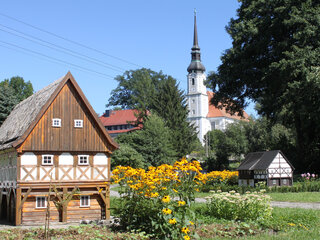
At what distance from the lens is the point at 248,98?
45.5 meters

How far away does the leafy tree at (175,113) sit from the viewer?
62.4m

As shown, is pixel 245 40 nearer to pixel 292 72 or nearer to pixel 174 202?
pixel 292 72

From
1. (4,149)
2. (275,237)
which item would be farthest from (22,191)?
(275,237)

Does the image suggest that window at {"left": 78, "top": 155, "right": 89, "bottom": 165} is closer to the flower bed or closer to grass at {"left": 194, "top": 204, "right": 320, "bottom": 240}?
grass at {"left": 194, "top": 204, "right": 320, "bottom": 240}

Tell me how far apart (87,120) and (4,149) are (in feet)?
15.9

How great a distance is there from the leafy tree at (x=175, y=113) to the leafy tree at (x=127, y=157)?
41.1ft

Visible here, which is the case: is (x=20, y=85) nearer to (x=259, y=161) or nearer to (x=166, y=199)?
(x=259, y=161)

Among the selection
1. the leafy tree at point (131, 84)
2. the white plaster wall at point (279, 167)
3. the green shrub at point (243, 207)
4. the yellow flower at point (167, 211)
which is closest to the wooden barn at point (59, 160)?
the green shrub at point (243, 207)

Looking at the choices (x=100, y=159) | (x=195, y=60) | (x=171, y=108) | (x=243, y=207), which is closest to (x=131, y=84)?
(x=171, y=108)

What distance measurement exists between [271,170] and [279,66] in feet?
28.6

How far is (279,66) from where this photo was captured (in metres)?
36.1

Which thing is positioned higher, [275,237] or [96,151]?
[96,151]

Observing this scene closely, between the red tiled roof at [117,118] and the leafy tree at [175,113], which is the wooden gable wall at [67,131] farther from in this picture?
the red tiled roof at [117,118]

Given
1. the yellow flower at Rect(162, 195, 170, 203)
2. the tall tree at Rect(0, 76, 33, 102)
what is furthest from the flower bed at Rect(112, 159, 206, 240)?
the tall tree at Rect(0, 76, 33, 102)
